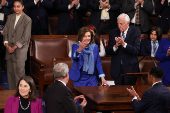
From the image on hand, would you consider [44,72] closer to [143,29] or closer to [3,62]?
[3,62]

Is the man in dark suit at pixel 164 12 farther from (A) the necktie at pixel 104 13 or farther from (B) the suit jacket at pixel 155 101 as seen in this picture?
(B) the suit jacket at pixel 155 101

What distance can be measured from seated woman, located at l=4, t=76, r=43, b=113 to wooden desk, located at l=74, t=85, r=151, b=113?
636mm

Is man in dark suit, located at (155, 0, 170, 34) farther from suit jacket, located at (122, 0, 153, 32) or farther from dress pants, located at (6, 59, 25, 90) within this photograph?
dress pants, located at (6, 59, 25, 90)

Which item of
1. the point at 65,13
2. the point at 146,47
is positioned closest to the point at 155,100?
the point at 146,47

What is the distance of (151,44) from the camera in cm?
646

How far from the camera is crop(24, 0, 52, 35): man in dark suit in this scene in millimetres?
6898

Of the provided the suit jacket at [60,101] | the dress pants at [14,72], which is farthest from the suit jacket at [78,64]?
the dress pants at [14,72]

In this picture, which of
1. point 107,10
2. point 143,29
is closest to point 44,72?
point 107,10

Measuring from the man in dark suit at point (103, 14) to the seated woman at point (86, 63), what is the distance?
2398 millimetres

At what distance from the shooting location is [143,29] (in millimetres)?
7406

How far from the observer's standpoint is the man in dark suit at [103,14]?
7039 mm

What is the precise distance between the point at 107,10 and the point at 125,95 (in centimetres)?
340

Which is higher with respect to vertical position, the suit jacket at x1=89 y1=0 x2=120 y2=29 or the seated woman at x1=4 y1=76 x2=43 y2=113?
the suit jacket at x1=89 y1=0 x2=120 y2=29

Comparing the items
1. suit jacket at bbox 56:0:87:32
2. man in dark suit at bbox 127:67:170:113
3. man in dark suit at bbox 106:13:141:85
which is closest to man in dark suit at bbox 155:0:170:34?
suit jacket at bbox 56:0:87:32
